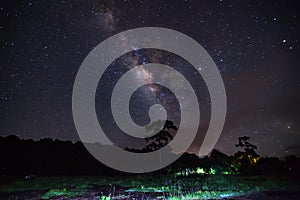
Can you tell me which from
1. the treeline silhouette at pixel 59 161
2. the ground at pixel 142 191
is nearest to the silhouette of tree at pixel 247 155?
the treeline silhouette at pixel 59 161

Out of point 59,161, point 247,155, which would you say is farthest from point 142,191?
point 247,155

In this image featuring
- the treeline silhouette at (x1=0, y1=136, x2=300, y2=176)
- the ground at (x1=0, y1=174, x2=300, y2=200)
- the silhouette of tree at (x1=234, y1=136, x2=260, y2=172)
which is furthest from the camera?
the silhouette of tree at (x1=234, y1=136, x2=260, y2=172)

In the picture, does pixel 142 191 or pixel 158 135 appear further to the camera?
pixel 158 135

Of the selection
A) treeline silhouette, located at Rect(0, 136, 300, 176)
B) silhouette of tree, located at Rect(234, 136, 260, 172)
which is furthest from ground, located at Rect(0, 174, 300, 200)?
silhouette of tree, located at Rect(234, 136, 260, 172)

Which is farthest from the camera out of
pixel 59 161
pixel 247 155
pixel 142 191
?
pixel 247 155

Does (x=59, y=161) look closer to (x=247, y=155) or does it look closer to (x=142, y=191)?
(x=142, y=191)

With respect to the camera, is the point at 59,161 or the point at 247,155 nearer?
the point at 59,161

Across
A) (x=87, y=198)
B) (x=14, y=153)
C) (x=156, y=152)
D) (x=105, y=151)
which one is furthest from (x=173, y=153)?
(x=87, y=198)

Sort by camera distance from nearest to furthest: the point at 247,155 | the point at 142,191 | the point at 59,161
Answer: the point at 142,191
the point at 59,161
the point at 247,155

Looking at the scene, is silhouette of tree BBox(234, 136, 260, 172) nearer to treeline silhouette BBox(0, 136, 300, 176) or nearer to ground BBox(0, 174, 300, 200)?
treeline silhouette BBox(0, 136, 300, 176)

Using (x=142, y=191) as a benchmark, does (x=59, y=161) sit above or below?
above

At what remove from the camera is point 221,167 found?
38.9 meters

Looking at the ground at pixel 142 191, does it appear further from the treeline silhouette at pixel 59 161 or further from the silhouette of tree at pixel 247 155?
the silhouette of tree at pixel 247 155

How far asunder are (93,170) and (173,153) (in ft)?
61.4
